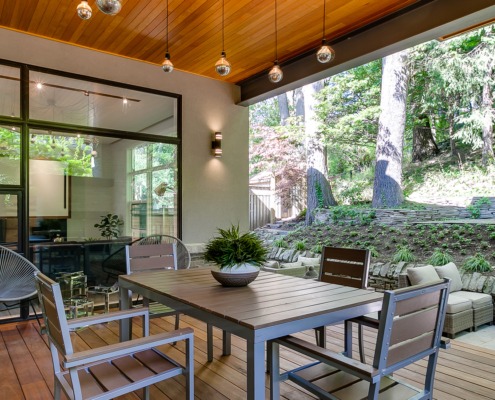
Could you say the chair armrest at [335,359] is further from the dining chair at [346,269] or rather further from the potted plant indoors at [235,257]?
the dining chair at [346,269]

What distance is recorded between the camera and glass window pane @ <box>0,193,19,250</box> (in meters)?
4.08

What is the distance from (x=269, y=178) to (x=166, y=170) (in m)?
6.85

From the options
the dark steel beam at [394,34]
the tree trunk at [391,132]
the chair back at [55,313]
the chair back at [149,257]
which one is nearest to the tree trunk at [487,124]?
the tree trunk at [391,132]

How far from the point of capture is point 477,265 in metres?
5.38

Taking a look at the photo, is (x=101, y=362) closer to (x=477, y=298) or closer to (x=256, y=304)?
(x=256, y=304)

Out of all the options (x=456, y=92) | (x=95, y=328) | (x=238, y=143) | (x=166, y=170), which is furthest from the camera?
(x=456, y=92)

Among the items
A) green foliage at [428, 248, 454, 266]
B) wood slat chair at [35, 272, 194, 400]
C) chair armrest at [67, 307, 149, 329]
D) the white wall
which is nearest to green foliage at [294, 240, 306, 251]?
the white wall

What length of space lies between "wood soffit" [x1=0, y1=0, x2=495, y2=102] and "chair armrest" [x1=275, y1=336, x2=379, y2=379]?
3117mm

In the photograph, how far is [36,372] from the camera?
9.14 feet

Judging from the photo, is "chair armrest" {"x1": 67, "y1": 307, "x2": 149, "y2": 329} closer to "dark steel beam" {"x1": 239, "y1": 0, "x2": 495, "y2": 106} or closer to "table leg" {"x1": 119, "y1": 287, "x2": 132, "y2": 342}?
"table leg" {"x1": 119, "y1": 287, "x2": 132, "y2": 342}

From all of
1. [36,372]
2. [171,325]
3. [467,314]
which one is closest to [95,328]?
[171,325]

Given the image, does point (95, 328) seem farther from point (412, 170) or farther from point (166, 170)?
point (412, 170)

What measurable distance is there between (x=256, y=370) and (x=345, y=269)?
1565 mm

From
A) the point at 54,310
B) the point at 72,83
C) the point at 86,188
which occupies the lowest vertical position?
the point at 54,310
